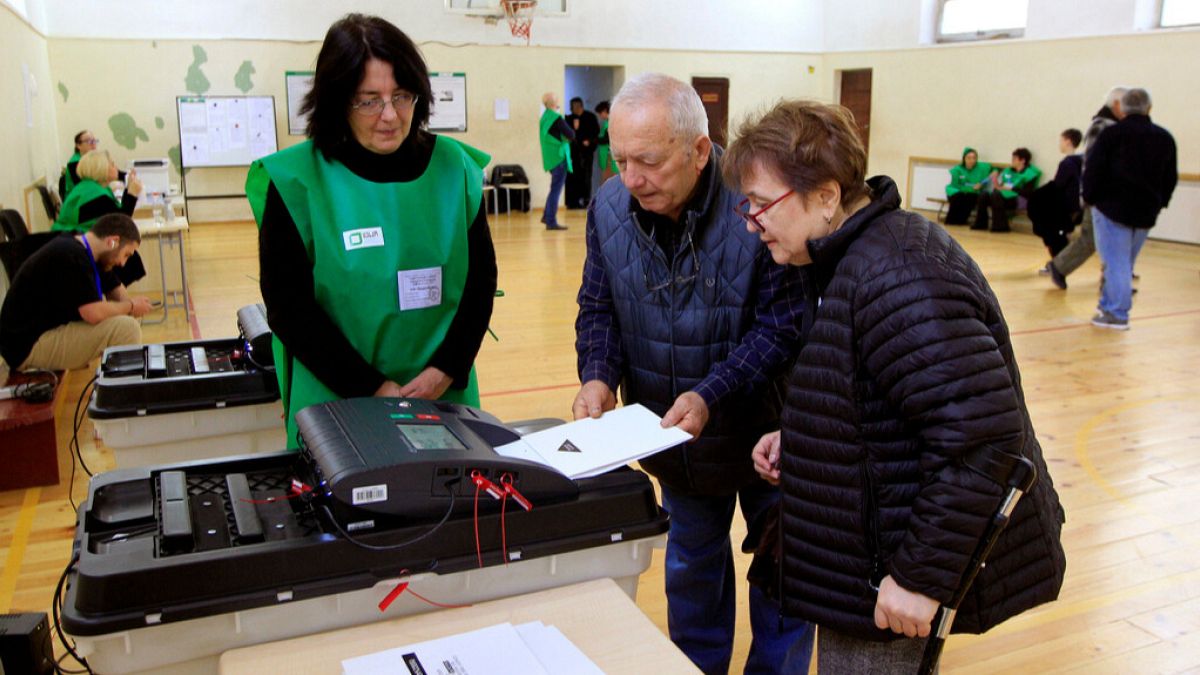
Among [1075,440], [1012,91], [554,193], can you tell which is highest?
[1012,91]

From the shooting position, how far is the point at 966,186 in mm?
11219

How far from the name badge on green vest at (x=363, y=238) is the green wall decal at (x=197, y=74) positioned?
10.8 m

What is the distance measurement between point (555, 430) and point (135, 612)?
650 mm

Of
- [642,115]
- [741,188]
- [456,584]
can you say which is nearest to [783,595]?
[456,584]

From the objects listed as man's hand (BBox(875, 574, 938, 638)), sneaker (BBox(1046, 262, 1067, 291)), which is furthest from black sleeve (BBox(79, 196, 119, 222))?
sneaker (BBox(1046, 262, 1067, 291))

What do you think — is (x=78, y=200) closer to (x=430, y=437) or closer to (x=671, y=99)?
(x=671, y=99)

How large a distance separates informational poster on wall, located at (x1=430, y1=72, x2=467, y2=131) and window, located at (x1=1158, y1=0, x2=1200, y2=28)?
8.06 metres

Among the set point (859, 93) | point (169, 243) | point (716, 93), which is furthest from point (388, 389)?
point (859, 93)

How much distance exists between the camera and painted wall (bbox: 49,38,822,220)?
425 inches

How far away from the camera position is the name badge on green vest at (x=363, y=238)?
1.68 meters

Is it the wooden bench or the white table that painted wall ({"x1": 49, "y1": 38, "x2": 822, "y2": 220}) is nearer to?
the white table

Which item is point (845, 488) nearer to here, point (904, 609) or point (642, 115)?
point (904, 609)

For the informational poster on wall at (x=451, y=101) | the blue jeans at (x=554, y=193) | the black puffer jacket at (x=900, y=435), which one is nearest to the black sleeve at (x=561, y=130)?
the blue jeans at (x=554, y=193)

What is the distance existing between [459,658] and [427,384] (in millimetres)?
736
